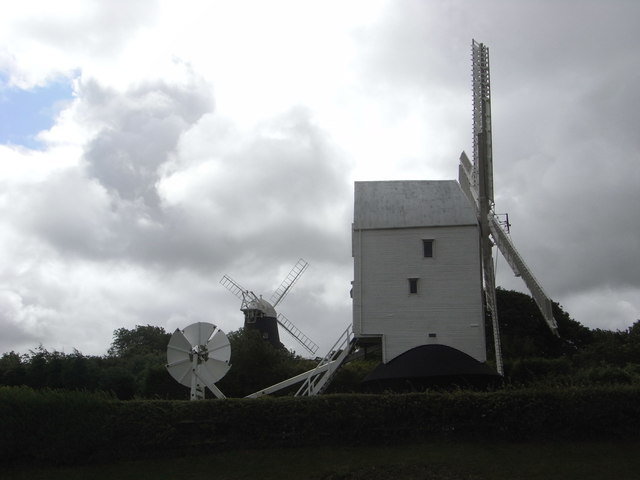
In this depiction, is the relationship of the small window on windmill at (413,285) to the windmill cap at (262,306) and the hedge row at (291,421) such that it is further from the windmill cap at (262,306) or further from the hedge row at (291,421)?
the windmill cap at (262,306)

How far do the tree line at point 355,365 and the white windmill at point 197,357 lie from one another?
3.74ft

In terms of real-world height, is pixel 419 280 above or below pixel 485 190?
below

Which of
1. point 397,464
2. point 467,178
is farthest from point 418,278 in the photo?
point 397,464

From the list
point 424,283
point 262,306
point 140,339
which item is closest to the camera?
point 424,283

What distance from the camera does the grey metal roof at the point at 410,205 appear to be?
31.2m

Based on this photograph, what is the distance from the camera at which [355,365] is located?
3675 centimetres

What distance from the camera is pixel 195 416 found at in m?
21.4

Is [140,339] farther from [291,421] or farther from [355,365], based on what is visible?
[291,421]

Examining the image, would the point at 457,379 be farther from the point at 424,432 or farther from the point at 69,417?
the point at 69,417

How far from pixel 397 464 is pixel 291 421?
3567 mm

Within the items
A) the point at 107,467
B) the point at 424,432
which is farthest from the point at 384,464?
the point at 107,467

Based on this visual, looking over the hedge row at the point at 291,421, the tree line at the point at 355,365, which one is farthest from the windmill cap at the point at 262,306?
the hedge row at the point at 291,421

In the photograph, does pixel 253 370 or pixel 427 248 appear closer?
pixel 427 248

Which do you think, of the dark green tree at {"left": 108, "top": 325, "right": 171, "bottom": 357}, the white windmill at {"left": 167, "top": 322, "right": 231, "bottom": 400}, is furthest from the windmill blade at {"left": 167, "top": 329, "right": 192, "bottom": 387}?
the dark green tree at {"left": 108, "top": 325, "right": 171, "bottom": 357}
